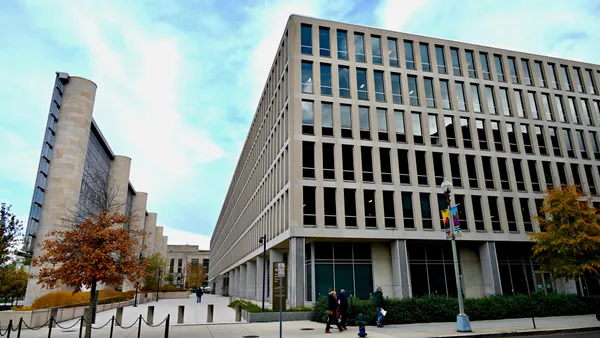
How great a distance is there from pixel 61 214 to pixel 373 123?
3447 cm

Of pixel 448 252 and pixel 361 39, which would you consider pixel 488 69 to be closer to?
pixel 361 39

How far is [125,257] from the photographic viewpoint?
15.7m

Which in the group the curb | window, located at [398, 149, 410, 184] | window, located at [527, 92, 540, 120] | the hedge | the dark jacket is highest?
window, located at [527, 92, 540, 120]

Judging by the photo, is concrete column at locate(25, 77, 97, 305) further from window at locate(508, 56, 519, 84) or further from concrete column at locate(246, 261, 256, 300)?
window at locate(508, 56, 519, 84)

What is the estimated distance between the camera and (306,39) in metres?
30.8

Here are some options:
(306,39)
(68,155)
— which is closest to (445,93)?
(306,39)

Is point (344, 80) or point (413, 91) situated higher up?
point (344, 80)

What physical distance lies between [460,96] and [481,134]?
12.3ft

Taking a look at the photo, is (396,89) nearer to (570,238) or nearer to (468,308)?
(570,238)

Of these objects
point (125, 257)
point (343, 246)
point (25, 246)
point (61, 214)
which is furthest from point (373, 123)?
point (25, 246)

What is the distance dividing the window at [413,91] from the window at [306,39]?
8.90m

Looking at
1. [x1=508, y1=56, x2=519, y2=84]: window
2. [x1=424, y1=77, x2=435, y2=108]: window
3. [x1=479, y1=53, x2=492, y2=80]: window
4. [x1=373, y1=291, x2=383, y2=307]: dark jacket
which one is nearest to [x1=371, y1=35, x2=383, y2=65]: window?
[x1=424, y1=77, x2=435, y2=108]: window

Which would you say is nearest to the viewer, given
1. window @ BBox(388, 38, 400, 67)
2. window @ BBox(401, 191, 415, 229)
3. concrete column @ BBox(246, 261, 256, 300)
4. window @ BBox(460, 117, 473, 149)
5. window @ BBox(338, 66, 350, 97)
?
window @ BBox(401, 191, 415, 229)

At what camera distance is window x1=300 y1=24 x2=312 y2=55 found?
3042cm
